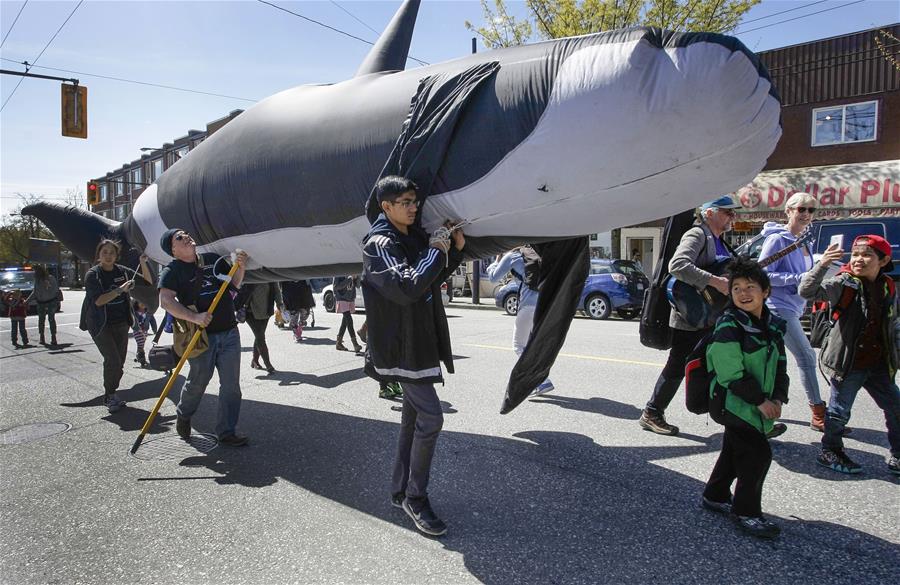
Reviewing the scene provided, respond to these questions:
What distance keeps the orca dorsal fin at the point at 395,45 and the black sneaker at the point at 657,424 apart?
10.7 ft

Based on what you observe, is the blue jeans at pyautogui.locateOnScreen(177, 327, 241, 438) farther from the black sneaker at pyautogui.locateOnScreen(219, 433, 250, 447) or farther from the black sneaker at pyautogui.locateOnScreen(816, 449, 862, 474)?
the black sneaker at pyautogui.locateOnScreen(816, 449, 862, 474)

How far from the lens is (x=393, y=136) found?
10.1 feet

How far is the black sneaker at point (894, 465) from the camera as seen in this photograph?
3444 millimetres

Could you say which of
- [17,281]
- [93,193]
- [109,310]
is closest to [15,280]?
[17,281]

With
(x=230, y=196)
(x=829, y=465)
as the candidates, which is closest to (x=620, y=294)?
(x=829, y=465)

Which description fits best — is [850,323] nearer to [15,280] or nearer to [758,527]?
[758,527]

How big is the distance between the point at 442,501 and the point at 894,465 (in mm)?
2807

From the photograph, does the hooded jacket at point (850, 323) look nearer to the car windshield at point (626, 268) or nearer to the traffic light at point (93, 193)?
the car windshield at point (626, 268)

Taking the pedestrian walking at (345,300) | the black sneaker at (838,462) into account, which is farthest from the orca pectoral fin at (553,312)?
the pedestrian walking at (345,300)

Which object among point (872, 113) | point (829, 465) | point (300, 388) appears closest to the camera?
point (829, 465)

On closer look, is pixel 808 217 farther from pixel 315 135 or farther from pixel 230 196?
pixel 230 196

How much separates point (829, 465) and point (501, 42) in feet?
55.9

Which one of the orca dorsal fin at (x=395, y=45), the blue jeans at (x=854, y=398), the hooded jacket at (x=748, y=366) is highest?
the orca dorsal fin at (x=395, y=45)

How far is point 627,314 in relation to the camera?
14336 mm
